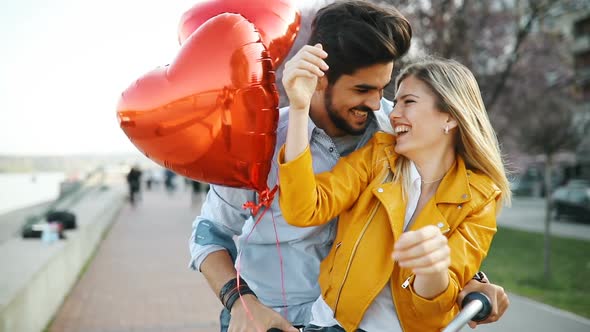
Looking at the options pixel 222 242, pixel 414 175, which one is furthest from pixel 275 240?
pixel 414 175

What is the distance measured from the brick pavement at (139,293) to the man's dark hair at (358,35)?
4283 mm

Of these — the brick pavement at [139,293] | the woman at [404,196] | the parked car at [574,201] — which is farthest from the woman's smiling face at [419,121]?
the parked car at [574,201]

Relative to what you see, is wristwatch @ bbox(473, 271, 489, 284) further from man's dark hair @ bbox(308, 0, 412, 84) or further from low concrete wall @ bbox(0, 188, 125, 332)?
low concrete wall @ bbox(0, 188, 125, 332)

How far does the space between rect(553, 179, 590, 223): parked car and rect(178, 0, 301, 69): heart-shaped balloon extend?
63.8 feet

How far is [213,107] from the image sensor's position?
1.68 m

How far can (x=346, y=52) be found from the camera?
6.60ft

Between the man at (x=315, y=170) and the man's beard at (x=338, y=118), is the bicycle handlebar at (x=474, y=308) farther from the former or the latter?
the man's beard at (x=338, y=118)

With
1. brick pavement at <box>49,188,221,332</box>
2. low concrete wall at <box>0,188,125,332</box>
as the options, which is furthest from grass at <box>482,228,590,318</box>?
low concrete wall at <box>0,188,125,332</box>

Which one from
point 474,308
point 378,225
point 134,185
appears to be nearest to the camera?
point 474,308

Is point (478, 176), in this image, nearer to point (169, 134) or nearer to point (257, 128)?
point (257, 128)

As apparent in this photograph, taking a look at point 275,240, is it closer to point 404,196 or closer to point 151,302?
point 404,196

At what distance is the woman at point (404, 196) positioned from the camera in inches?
63.7

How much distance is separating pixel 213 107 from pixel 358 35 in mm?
648

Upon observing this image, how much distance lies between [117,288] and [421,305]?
6.62 meters
